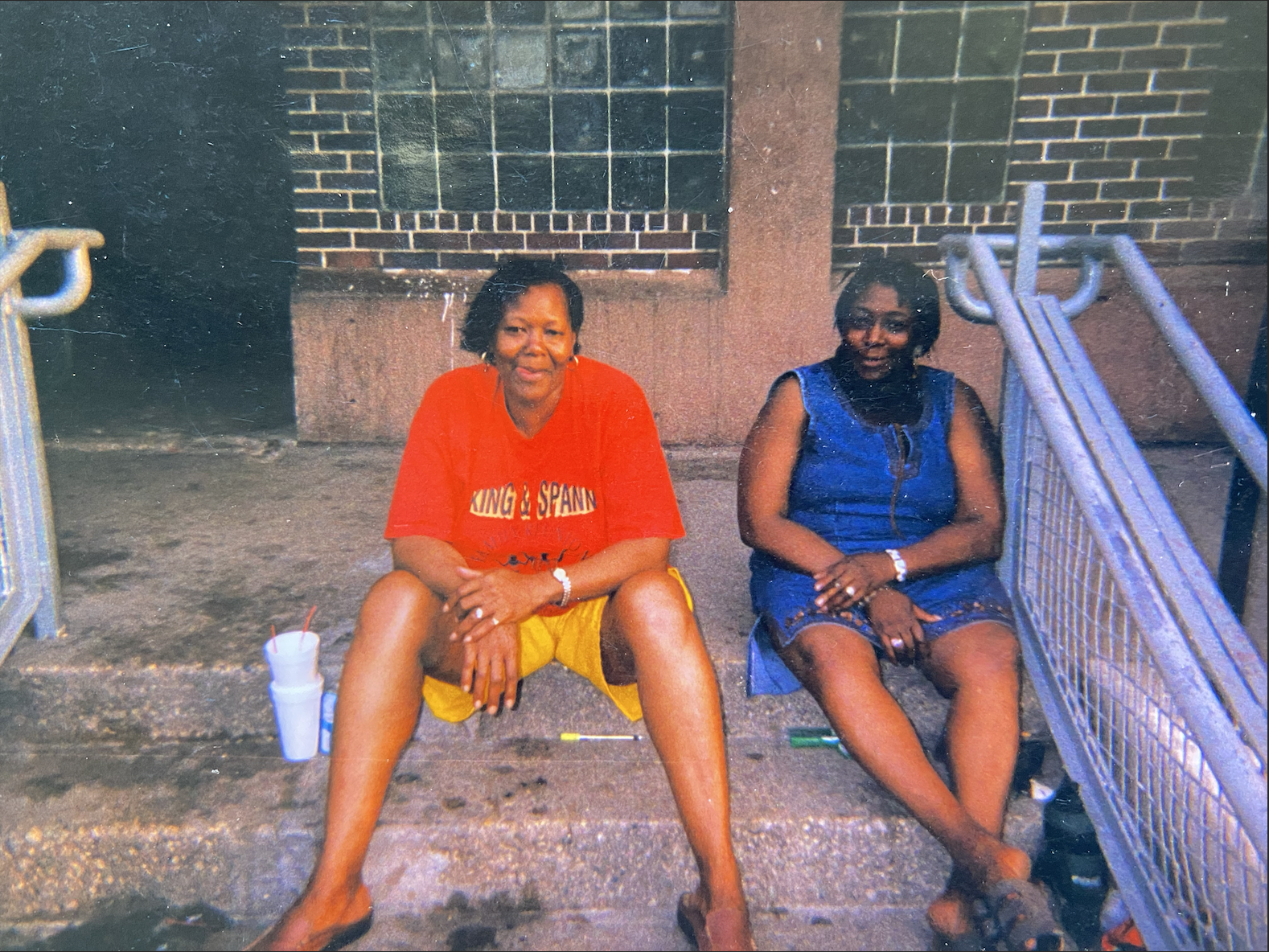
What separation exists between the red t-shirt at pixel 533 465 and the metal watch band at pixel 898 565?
542mm

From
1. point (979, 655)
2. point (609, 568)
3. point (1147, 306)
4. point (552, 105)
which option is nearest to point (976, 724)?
point (979, 655)

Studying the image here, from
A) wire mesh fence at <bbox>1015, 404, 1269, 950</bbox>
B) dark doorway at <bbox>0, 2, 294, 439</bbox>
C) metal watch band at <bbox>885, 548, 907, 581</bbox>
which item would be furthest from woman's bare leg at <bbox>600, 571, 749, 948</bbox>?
dark doorway at <bbox>0, 2, 294, 439</bbox>

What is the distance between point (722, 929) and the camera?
1.79 m

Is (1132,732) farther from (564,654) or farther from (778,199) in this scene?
(778,199)

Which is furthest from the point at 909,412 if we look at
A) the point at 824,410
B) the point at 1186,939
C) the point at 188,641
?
the point at 188,641

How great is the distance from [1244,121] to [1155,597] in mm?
3006

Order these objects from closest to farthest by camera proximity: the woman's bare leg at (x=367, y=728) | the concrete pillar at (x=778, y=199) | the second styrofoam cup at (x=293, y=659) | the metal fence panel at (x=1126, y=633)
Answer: the metal fence panel at (x=1126, y=633)
the woman's bare leg at (x=367, y=728)
the second styrofoam cup at (x=293, y=659)
the concrete pillar at (x=778, y=199)

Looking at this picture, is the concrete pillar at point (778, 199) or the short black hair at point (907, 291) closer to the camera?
the short black hair at point (907, 291)

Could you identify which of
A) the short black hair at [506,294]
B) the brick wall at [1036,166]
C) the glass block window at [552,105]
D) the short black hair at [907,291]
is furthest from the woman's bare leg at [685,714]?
the glass block window at [552,105]

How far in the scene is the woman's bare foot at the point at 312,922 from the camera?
70.2 inches

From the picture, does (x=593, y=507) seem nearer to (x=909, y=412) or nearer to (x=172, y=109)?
(x=909, y=412)

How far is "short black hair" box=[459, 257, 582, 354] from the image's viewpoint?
221cm

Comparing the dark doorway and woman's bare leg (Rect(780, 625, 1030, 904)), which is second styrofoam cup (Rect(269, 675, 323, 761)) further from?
Result: the dark doorway

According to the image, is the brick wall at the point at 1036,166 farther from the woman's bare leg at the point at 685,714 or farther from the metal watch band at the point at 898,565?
the woman's bare leg at the point at 685,714
